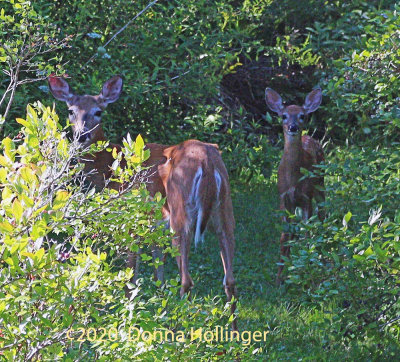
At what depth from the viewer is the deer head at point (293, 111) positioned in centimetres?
984

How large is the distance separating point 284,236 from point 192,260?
38.8 inches

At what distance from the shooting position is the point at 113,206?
408 cm

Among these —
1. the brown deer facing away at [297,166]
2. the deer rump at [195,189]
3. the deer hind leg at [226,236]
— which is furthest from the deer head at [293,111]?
the deer hind leg at [226,236]

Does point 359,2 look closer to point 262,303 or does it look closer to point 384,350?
point 262,303

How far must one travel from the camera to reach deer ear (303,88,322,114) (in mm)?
10484

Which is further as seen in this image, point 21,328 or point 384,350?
point 384,350

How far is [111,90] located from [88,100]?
25 centimetres

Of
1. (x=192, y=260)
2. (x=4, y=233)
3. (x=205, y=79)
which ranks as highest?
(x=4, y=233)

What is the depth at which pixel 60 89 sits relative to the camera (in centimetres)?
867

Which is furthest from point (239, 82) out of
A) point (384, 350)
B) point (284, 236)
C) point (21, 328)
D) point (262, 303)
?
point (21, 328)

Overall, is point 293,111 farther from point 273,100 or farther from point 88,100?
point 88,100

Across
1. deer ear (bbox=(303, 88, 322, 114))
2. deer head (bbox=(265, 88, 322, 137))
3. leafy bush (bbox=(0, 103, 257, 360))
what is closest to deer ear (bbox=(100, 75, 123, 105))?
deer head (bbox=(265, 88, 322, 137))

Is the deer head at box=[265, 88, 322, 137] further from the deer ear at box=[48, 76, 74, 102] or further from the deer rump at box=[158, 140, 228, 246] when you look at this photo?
the deer rump at box=[158, 140, 228, 246]

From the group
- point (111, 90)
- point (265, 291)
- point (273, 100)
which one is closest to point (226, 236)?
point (265, 291)
